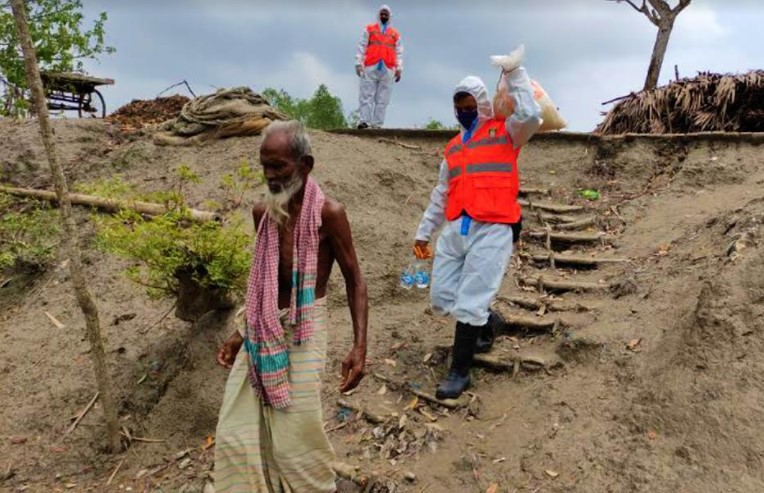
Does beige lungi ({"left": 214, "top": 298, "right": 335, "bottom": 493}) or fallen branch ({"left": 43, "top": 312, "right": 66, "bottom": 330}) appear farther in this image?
fallen branch ({"left": 43, "top": 312, "right": 66, "bottom": 330})

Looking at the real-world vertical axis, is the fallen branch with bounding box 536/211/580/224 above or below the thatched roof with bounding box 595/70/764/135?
below

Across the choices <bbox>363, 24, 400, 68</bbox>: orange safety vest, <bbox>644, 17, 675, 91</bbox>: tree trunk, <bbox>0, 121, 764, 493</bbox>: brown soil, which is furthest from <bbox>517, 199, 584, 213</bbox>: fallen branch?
<bbox>644, 17, 675, 91</bbox>: tree trunk

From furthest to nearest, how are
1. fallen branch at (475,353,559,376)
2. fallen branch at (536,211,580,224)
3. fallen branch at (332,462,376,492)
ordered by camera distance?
fallen branch at (536,211,580,224)
fallen branch at (475,353,559,376)
fallen branch at (332,462,376,492)

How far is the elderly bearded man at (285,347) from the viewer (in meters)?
2.46

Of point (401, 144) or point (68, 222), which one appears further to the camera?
point (401, 144)

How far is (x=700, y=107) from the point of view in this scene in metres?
8.11

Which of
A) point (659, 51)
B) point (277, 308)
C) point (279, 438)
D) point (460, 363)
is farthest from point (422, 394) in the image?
point (659, 51)

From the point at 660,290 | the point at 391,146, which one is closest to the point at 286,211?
the point at 660,290

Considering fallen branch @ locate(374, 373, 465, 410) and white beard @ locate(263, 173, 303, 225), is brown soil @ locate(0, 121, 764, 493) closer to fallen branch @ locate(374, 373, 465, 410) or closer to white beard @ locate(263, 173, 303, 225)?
fallen branch @ locate(374, 373, 465, 410)

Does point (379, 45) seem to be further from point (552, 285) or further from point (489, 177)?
point (489, 177)

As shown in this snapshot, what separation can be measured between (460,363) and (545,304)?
1.23 metres

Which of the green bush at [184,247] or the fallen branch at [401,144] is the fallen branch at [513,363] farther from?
the fallen branch at [401,144]

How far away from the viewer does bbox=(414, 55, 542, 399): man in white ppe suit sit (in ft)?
12.0

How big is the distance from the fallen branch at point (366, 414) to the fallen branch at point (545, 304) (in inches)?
65.4
